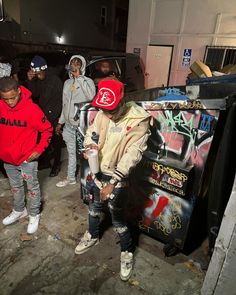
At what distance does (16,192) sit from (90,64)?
3.17 metres

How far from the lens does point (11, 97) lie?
2.45 m

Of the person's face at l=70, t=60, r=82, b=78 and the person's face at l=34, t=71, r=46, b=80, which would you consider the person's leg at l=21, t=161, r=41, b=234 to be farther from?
the person's face at l=34, t=71, r=46, b=80

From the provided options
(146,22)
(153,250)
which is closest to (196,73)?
(153,250)

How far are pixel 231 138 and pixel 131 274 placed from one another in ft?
5.23

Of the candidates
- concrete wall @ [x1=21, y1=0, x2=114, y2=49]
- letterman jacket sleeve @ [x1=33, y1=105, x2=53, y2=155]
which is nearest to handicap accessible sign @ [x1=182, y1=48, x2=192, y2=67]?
letterman jacket sleeve @ [x1=33, y1=105, x2=53, y2=155]

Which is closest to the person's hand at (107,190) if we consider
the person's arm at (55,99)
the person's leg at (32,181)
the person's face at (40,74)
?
the person's leg at (32,181)

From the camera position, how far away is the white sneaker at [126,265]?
2.42 metres

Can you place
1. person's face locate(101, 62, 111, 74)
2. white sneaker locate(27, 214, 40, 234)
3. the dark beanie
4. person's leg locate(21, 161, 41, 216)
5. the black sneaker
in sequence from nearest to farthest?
person's leg locate(21, 161, 41, 216)
white sneaker locate(27, 214, 40, 234)
the dark beanie
the black sneaker
person's face locate(101, 62, 111, 74)

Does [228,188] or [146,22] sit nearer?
[228,188]

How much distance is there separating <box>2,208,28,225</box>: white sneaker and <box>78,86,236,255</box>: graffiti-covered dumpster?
Result: 147cm

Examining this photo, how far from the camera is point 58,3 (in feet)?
49.1

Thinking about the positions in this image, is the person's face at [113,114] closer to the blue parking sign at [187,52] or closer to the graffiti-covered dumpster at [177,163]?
the graffiti-covered dumpster at [177,163]

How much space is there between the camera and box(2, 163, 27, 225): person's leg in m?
2.89

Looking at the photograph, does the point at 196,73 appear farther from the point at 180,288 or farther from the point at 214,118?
the point at 180,288
